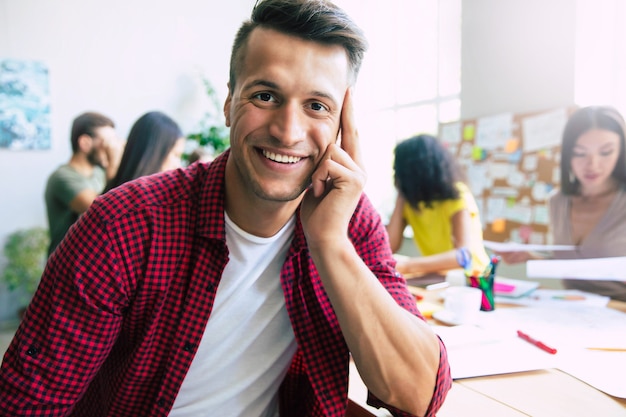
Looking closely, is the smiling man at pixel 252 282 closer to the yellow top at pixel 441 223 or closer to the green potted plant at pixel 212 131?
the yellow top at pixel 441 223

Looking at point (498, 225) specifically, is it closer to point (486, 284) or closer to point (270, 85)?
point (486, 284)

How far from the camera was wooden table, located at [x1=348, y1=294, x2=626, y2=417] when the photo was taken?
36.2 inches

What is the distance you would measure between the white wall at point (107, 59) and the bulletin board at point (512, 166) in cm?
237

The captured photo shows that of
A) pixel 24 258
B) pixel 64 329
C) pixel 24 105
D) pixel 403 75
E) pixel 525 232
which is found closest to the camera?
pixel 64 329

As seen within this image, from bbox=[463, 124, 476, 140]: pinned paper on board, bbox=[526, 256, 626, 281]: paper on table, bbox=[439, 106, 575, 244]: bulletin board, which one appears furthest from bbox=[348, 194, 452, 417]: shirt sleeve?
bbox=[463, 124, 476, 140]: pinned paper on board

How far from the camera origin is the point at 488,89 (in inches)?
144

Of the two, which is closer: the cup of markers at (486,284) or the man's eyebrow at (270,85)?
the man's eyebrow at (270,85)

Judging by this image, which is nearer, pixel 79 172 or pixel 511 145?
pixel 79 172

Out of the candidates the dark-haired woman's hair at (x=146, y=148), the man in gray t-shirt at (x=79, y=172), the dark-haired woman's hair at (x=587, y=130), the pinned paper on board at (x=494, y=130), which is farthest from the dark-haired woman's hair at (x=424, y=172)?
the man in gray t-shirt at (x=79, y=172)

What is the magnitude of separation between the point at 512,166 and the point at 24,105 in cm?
403

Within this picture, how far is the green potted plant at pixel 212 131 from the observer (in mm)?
4543

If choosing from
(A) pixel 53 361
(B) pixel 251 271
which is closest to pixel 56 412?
(A) pixel 53 361

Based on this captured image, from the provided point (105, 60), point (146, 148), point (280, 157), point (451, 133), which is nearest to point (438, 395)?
point (280, 157)

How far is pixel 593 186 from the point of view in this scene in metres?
2.03
